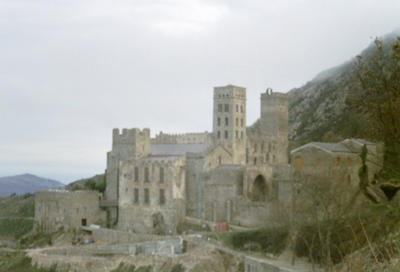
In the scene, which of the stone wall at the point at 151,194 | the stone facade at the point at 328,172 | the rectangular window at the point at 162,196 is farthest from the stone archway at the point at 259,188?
the stone facade at the point at 328,172

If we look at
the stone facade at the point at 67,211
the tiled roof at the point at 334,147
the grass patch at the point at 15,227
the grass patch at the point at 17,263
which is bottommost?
the grass patch at the point at 17,263

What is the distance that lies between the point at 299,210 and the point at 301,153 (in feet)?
19.2

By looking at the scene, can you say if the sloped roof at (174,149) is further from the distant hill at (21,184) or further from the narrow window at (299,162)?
the distant hill at (21,184)

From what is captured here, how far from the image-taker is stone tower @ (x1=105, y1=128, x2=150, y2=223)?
65062 mm

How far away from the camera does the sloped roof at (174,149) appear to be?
6425cm

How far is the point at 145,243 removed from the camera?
50.5 metres

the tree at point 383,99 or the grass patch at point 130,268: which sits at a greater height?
the tree at point 383,99

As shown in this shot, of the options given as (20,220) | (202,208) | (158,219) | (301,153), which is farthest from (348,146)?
(20,220)

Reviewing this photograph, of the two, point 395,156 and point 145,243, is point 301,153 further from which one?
point 395,156

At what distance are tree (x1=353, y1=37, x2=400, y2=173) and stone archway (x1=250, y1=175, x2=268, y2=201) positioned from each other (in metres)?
37.4

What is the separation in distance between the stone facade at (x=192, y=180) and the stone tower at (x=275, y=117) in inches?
768

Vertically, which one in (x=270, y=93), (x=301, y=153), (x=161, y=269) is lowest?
(x=161, y=269)

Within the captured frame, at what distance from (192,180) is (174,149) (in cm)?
873

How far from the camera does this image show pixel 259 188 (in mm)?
59469
